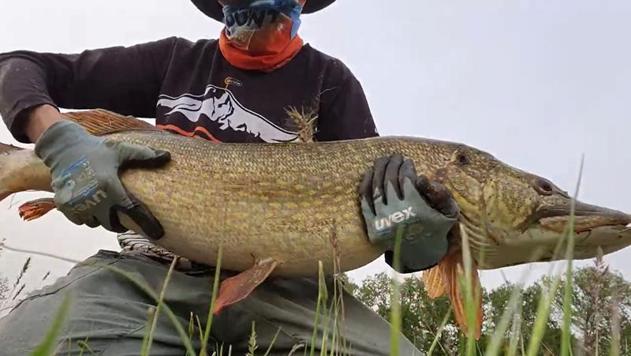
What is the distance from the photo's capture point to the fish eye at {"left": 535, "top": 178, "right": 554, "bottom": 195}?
256 centimetres

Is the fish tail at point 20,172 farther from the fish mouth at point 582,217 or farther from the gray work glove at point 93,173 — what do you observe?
the fish mouth at point 582,217

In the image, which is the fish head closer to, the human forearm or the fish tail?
the fish tail

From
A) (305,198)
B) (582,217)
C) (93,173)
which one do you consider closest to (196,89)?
(93,173)

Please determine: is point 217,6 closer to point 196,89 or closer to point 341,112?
point 196,89

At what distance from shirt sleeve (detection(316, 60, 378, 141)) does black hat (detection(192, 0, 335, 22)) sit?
76 cm

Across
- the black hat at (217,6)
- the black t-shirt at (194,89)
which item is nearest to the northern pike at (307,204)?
the black t-shirt at (194,89)

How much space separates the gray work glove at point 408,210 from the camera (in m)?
2.32

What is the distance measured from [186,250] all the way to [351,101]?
4.31 ft

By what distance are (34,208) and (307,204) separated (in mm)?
1039

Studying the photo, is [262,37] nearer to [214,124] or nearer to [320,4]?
[214,124]

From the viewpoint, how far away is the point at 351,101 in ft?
11.0

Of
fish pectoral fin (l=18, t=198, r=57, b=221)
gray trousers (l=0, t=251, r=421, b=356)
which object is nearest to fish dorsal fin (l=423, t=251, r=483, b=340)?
gray trousers (l=0, t=251, r=421, b=356)

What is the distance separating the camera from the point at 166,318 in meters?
2.46

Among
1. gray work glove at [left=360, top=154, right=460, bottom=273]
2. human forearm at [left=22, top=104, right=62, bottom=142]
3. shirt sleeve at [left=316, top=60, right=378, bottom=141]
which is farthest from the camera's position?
shirt sleeve at [left=316, top=60, right=378, bottom=141]
